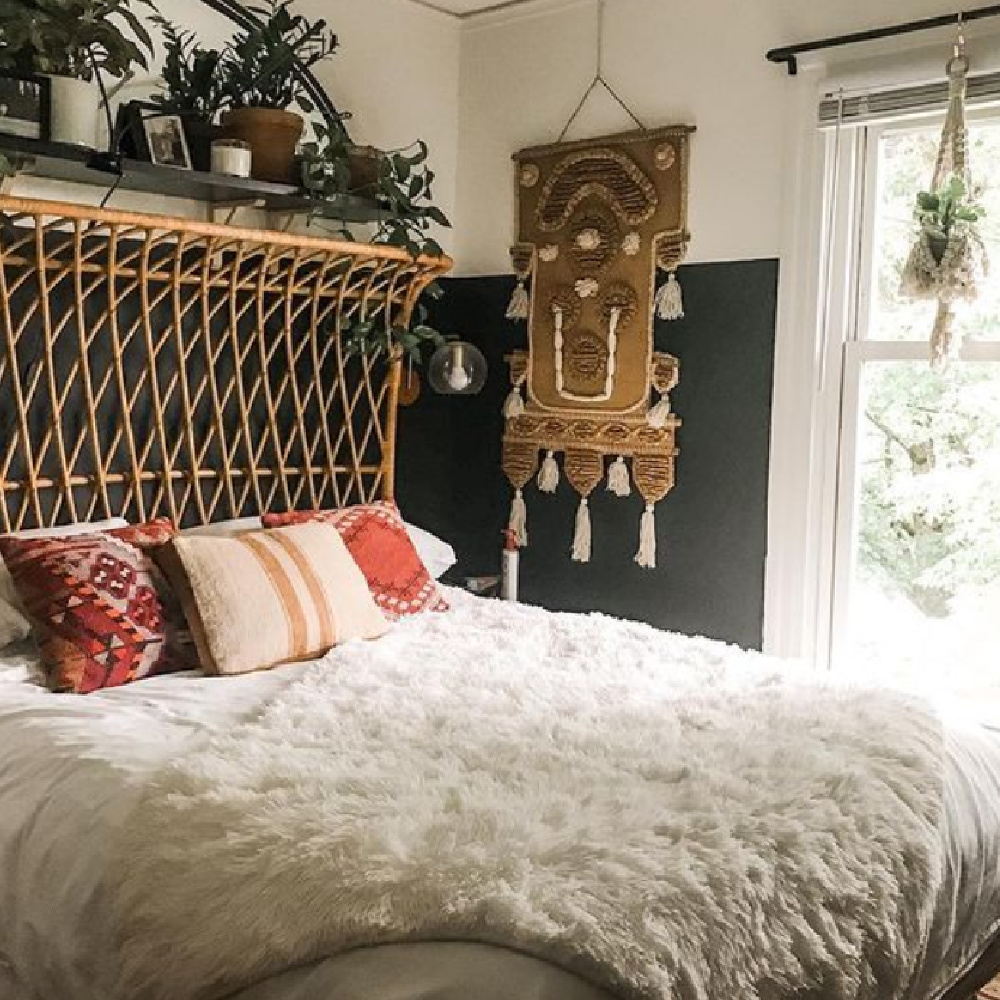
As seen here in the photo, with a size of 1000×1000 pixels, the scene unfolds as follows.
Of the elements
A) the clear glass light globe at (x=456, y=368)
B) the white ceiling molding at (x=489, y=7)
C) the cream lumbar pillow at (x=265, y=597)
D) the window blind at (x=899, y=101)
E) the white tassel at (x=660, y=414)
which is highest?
the white ceiling molding at (x=489, y=7)

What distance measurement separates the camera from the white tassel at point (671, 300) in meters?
3.73

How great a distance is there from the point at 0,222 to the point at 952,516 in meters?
2.49

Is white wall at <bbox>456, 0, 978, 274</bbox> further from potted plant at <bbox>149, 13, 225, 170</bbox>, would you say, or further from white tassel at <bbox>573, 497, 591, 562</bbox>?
potted plant at <bbox>149, 13, 225, 170</bbox>

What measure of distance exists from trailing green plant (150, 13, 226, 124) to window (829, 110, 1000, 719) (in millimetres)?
1686

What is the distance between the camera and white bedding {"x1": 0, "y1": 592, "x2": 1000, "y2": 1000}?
1579 millimetres

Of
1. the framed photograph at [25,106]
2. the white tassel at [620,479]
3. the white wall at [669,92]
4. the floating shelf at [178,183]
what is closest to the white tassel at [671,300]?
the white wall at [669,92]

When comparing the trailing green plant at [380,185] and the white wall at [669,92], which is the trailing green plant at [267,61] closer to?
the trailing green plant at [380,185]

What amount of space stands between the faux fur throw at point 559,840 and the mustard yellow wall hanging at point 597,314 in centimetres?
144

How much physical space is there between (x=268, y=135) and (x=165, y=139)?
11.1 inches

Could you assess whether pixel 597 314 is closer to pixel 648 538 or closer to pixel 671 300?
pixel 671 300

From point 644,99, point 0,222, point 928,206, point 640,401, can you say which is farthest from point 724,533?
point 0,222

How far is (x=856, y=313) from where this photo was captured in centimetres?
343

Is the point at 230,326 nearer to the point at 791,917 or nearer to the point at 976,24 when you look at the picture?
the point at 976,24

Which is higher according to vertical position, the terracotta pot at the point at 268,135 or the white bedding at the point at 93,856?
the terracotta pot at the point at 268,135
